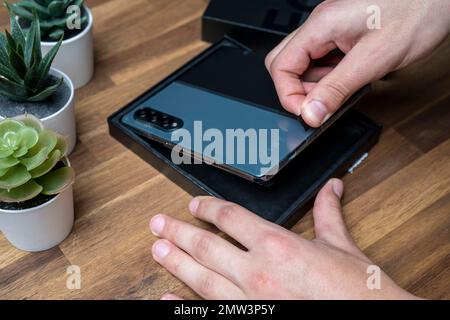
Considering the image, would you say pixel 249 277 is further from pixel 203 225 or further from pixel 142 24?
pixel 142 24

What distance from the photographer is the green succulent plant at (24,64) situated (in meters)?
0.61

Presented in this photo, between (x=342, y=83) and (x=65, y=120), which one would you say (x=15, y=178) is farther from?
(x=342, y=83)

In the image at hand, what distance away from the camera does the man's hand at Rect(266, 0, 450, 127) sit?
64cm

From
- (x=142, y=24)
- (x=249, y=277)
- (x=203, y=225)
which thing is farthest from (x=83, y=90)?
(x=249, y=277)

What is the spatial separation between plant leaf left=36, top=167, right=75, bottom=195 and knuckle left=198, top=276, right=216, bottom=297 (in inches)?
6.5

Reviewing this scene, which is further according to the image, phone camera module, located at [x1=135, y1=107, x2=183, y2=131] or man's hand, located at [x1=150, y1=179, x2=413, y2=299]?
phone camera module, located at [x1=135, y1=107, x2=183, y2=131]

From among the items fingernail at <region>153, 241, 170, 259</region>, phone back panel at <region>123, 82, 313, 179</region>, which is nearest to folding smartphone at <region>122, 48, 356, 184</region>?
phone back panel at <region>123, 82, 313, 179</region>

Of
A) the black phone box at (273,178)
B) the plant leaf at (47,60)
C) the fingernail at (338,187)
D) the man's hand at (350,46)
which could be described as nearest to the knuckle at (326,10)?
the man's hand at (350,46)

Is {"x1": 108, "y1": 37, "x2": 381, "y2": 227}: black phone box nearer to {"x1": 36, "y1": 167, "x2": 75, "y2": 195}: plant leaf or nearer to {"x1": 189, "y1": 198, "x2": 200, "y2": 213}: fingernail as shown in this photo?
{"x1": 189, "y1": 198, "x2": 200, "y2": 213}: fingernail

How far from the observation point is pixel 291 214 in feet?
2.03

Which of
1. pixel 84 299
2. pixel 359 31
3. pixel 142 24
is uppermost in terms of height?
pixel 359 31

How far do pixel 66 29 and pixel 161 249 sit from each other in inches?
12.9
